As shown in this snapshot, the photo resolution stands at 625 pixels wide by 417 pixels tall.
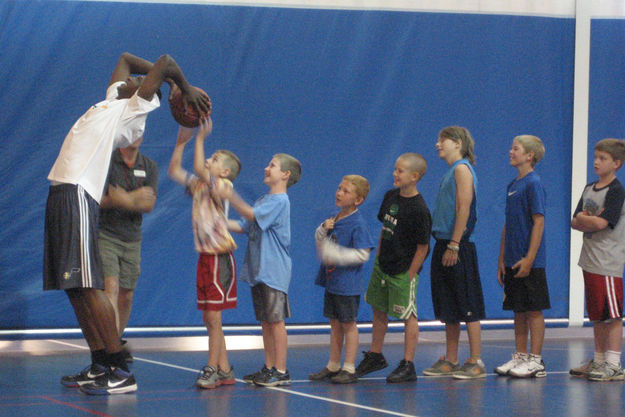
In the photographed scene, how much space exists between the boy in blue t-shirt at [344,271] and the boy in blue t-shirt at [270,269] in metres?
0.34

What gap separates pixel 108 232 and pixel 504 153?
4.07 meters

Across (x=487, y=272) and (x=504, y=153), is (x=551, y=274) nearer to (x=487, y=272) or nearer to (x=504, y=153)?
(x=487, y=272)

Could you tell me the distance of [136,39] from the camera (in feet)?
24.8

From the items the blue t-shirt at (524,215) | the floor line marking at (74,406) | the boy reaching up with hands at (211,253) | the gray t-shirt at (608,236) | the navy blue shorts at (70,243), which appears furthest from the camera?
the blue t-shirt at (524,215)

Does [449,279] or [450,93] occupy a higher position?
[450,93]

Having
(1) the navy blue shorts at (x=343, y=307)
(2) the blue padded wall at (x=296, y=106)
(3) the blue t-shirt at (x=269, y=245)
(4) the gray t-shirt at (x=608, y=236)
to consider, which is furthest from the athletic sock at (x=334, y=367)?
(2) the blue padded wall at (x=296, y=106)

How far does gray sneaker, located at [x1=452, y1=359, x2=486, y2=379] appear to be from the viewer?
17.8ft

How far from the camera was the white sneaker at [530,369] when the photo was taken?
18.0 ft

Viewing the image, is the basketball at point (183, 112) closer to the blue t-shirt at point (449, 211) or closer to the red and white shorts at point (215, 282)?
the red and white shorts at point (215, 282)

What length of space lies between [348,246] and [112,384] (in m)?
1.65

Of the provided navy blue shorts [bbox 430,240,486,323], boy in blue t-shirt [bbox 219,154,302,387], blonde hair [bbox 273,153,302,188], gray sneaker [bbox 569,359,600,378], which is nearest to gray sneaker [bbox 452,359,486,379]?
navy blue shorts [bbox 430,240,486,323]

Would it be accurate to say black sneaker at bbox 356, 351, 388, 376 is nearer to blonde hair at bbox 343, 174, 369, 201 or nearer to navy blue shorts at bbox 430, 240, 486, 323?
navy blue shorts at bbox 430, 240, 486, 323

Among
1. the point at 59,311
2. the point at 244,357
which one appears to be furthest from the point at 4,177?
the point at 244,357

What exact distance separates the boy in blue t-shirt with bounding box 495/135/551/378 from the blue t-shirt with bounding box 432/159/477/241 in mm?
292
